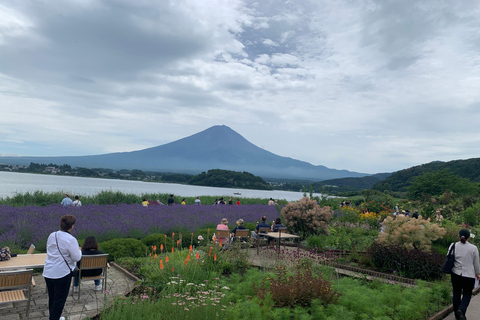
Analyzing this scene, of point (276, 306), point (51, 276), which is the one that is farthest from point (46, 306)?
point (276, 306)

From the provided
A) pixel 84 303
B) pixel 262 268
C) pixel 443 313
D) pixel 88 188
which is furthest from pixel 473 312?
pixel 88 188

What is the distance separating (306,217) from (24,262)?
889cm

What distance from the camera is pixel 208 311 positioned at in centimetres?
475

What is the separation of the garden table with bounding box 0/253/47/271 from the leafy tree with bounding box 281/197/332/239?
27.5 ft

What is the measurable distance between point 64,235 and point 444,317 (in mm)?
5962

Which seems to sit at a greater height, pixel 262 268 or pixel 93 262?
pixel 93 262

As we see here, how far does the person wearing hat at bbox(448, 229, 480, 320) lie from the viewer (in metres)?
5.71

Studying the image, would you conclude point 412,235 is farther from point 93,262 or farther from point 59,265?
point 59,265

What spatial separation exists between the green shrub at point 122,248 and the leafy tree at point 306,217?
219 inches

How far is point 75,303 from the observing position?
5.60m

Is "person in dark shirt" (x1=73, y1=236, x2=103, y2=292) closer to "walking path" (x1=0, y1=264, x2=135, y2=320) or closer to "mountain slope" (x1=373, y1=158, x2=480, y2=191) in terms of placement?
"walking path" (x1=0, y1=264, x2=135, y2=320)

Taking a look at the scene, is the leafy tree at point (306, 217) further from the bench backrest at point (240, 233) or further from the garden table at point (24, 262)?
the garden table at point (24, 262)

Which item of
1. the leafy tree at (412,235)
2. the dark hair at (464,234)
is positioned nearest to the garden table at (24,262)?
the dark hair at (464,234)

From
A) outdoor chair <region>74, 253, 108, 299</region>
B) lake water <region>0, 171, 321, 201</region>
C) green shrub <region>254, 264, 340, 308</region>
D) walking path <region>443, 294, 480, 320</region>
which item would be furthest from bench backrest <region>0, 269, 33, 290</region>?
lake water <region>0, 171, 321, 201</region>
